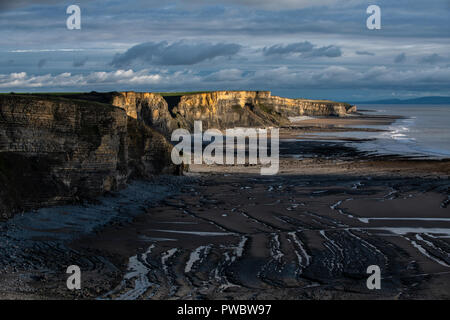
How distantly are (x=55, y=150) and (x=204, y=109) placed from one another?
7418cm

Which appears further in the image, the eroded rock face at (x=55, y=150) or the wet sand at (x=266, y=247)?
the eroded rock face at (x=55, y=150)

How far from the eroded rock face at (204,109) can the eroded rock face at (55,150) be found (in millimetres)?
23726

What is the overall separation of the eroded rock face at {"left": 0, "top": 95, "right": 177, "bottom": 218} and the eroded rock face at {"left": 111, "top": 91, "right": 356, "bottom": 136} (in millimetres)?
23726

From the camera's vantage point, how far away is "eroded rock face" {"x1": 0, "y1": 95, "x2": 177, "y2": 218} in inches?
834

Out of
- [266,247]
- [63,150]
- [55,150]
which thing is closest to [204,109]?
[63,150]

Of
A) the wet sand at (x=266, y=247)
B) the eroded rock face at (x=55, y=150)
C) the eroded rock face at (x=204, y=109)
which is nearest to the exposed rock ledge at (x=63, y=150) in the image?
the eroded rock face at (x=55, y=150)

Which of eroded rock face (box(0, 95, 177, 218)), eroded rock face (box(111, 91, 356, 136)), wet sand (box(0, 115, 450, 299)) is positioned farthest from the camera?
eroded rock face (box(111, 91, 356, 136))

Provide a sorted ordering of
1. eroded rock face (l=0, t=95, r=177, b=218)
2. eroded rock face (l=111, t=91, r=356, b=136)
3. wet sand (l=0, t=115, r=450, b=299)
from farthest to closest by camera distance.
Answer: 1. eroded rock face (l=111, t=91, r=356, b=136)
2. eroded rock face (l=0, t=95, r=177, b=218)
3. wet sand (l=0, t=115, r=450, b=299)

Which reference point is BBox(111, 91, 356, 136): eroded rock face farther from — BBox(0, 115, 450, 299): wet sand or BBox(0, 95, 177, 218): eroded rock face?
BBox(0, 115, 450, 299): wet sand

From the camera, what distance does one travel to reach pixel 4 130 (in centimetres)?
2117

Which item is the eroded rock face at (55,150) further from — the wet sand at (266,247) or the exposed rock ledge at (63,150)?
the wet sand at (266,247)

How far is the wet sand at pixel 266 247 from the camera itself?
540 inches

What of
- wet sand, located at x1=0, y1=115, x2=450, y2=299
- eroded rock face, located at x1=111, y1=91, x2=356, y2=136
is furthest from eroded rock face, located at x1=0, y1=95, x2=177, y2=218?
eroded rock face, located at x1=111, y1=91, x2=356, y2=136
